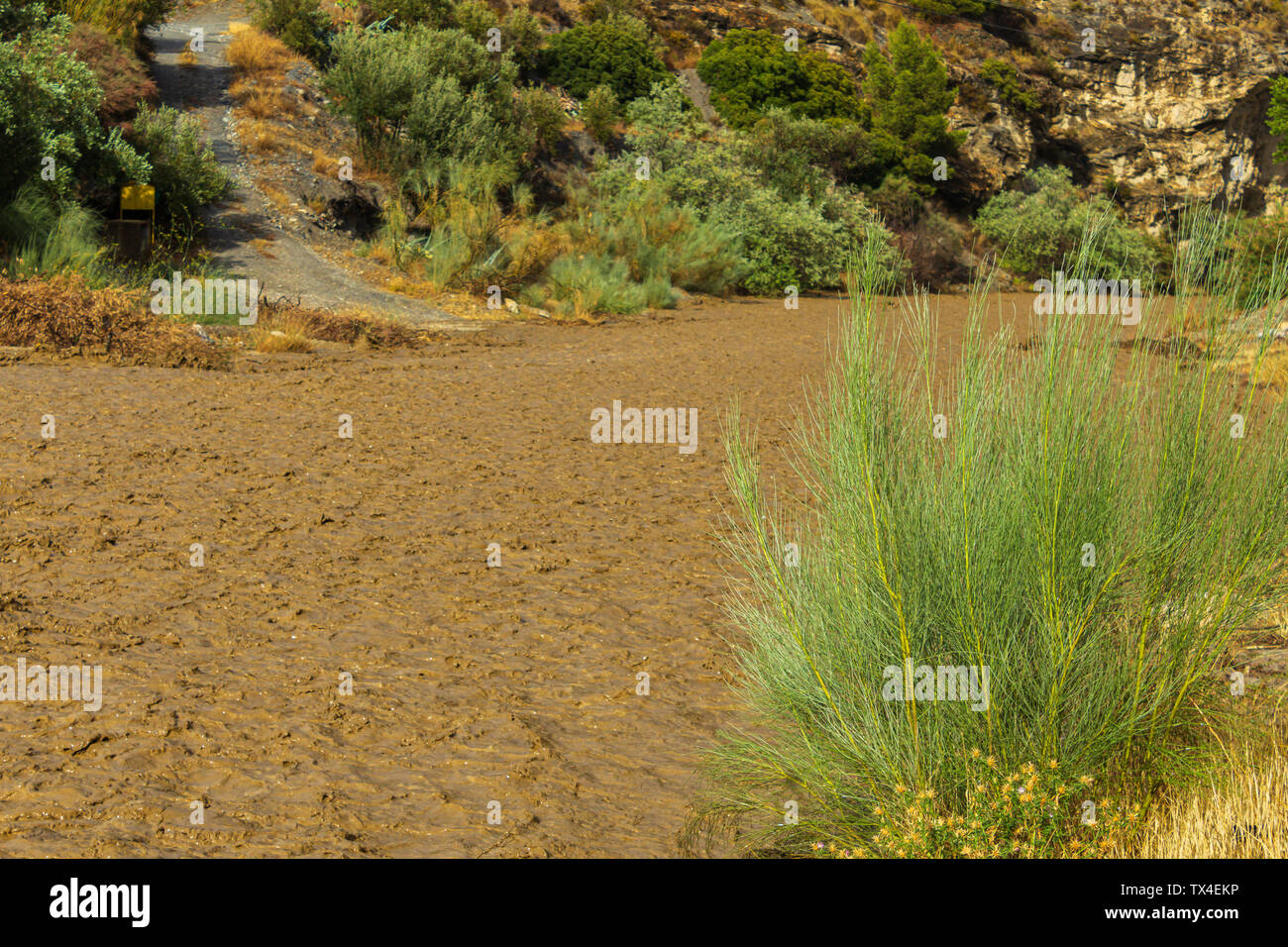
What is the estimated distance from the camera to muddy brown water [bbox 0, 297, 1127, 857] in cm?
313

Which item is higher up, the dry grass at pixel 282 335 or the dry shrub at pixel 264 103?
the dry shrub at pixel 264 103

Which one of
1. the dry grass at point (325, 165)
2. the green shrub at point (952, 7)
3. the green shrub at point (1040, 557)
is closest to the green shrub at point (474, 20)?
the dry grass at point (325, 165)

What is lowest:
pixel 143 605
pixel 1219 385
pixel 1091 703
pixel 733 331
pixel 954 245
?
pixel 954 245

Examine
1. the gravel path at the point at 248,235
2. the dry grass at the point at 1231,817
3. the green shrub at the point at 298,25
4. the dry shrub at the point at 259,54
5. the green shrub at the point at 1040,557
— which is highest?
the green shrub at the point at 1040,557

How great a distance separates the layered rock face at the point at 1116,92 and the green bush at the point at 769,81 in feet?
6.96

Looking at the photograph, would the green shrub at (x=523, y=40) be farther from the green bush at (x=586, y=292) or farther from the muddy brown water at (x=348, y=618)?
the muddy brown water at (x=348, y=618)

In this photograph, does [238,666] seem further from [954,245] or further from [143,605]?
[954,245]

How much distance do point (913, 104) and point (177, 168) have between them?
1803 centimetres

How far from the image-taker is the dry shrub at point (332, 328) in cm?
1144

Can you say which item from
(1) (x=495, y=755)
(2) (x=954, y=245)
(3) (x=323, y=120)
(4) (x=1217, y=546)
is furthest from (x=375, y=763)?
(2) (x=954, y=245)

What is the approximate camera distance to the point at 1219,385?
2.89 meters

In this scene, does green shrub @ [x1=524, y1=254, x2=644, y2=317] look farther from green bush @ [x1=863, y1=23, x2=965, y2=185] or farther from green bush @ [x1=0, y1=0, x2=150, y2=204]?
green bush @ [x1=863, y1=23, x2=965, y2=185]

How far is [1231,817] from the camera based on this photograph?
8.66ft

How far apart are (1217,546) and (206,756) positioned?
2.96 meters
